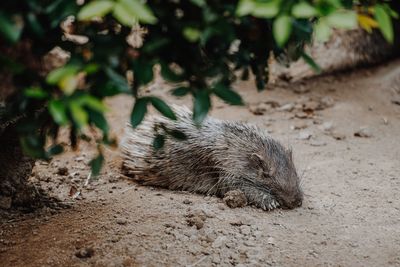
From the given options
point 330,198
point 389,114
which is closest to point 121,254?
point 330,198

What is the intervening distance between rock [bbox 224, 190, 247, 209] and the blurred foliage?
1775 millimetres

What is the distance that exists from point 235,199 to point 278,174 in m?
0.47

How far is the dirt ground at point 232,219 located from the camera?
9.97 ft

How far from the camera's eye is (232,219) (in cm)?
350

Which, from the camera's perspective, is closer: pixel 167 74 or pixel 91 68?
pixel 91 68

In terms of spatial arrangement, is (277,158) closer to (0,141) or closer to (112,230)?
(112,230)

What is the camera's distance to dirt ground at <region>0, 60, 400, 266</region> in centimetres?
304

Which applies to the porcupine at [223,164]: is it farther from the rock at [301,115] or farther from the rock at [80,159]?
the rock at [301,115]

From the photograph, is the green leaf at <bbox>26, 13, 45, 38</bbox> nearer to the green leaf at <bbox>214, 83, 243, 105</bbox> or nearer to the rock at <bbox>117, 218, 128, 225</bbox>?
the green leaf at <bbox>214, 83, 243, 105</bbox>

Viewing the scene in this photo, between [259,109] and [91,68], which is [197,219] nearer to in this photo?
[91,68]

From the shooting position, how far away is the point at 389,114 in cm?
577

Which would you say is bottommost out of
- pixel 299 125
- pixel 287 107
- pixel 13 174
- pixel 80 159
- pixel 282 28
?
pixel 80 159

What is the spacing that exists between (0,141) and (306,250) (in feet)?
7.26

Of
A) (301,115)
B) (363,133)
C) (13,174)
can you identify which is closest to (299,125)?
(301,115)
